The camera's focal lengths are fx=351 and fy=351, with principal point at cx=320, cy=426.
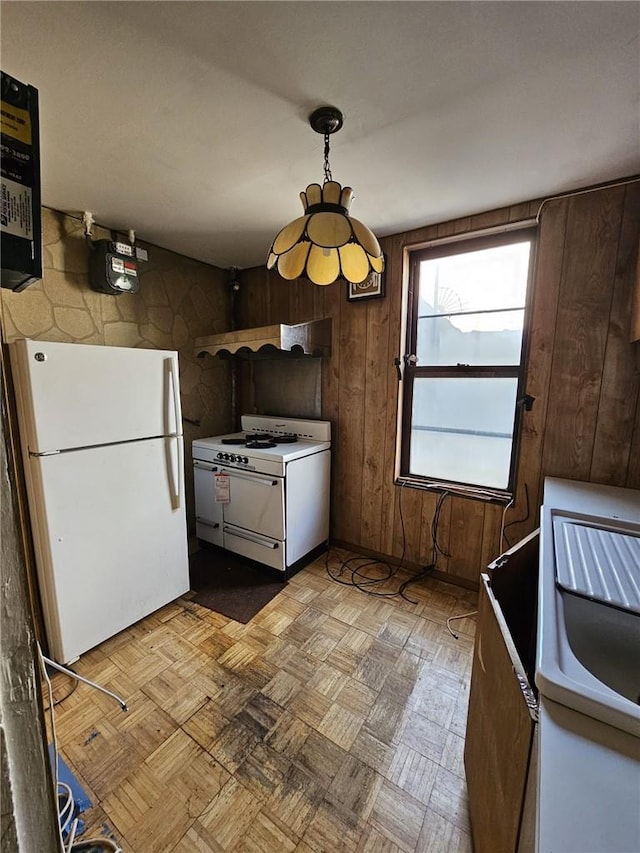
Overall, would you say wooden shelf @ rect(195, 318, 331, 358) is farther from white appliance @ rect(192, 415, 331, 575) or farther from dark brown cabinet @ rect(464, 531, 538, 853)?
dark brown cabinet @ rect(464, 531, 538, 853)

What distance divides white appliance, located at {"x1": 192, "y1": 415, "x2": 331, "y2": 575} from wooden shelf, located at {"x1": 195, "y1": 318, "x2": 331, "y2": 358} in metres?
0.60

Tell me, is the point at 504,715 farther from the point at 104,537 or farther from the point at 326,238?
the point at 104,537

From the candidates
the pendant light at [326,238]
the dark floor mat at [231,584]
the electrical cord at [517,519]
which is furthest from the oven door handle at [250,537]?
the pendant light at [326,238]

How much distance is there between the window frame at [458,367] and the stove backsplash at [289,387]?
0.73 meters

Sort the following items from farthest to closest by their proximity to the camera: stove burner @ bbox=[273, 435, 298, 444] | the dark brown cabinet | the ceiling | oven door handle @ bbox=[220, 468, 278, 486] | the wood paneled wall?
stove burner @ bbox=[273, 435, 298, 444] < oven door handle @ bbox=[220, 468, 278, 486] < the wood paneled wall < the ceiling < the dark brown cabinet

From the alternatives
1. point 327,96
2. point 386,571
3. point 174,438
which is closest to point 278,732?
point 386,571

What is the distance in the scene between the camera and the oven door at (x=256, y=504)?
93.6 inches

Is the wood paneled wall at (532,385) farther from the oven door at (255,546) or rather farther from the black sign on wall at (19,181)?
the black sign on wall at (19,181)

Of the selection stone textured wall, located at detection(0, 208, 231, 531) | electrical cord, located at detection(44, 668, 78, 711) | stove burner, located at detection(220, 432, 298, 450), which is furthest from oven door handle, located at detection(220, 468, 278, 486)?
electrical cord, located at detection(44, 668, 78, 711)

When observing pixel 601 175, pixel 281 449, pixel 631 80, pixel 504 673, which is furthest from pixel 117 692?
pixel 601 175

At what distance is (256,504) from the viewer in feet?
8.14

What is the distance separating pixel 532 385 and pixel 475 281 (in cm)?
77

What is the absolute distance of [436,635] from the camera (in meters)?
1.98

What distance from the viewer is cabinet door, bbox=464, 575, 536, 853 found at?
71 centimetres
